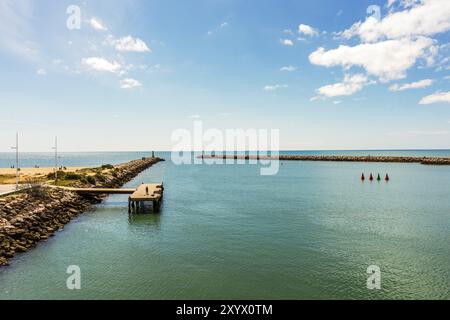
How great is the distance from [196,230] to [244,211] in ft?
29.5

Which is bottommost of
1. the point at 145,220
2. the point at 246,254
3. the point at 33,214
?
the point at 246,254

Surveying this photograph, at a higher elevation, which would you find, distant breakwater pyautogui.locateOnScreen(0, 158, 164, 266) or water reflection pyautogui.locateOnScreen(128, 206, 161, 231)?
distant breakwater pyautogui.locateOnScreen(0, 158, 164, 266)

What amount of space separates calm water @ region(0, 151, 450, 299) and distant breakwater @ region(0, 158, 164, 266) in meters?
1.06

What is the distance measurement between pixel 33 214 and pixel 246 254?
1914 centimetres

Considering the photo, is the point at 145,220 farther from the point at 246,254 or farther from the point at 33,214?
the point at 246,254

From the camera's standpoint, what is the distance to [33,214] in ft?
89.1

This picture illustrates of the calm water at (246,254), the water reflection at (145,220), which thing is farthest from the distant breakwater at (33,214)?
the water reflection at (145,220)

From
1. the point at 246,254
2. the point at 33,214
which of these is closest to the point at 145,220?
the point at 33,214

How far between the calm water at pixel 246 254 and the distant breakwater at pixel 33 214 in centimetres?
106

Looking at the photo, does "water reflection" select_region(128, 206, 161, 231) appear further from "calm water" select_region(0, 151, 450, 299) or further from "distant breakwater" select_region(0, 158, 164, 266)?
"distant breakwater" select_region(0, 158, 164, 266)

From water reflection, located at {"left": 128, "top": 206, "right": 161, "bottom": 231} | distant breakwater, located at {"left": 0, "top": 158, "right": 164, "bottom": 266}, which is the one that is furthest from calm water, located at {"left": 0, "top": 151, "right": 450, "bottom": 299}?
distant breakwater, located at {"left": 0, "top": 158, "right": 164, "bottom": 266}

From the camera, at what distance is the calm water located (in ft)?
54.4

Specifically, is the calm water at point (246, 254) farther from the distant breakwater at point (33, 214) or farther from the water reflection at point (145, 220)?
the distant breakwater at point (33, 214)
